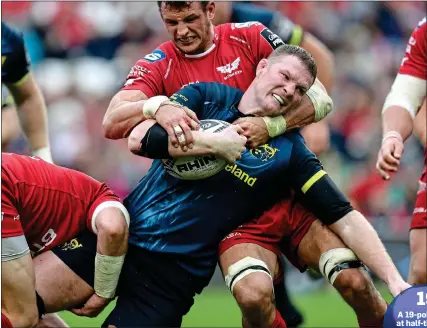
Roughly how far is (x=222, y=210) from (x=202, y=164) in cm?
32

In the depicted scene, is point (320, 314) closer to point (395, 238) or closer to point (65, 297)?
point (395, 238)

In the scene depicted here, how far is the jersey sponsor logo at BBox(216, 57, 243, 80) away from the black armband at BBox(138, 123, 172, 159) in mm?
665

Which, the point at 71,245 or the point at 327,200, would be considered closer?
the point at 327,200

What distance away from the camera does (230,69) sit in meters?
5.17

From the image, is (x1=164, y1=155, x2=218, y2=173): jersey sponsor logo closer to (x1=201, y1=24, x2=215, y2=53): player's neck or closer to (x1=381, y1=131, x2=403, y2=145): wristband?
(x1=201, y1=24, x2=215, y2=53): player's neck

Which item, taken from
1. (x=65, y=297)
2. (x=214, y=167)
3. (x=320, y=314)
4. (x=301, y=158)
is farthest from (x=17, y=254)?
(x=320, y=314)

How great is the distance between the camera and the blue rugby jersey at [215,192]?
4941 mm

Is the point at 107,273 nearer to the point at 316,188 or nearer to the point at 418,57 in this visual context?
the point at 316,188

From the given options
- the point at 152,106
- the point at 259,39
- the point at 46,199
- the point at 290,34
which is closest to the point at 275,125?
the point at 259,39

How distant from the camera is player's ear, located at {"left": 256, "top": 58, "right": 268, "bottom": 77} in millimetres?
5000

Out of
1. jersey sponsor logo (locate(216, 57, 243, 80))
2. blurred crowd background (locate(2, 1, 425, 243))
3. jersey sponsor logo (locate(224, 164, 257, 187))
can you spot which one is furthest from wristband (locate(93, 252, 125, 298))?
blurred crowd background (locate(2, 1, 425, 243))

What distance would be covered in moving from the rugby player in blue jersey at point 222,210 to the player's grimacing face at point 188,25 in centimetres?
25

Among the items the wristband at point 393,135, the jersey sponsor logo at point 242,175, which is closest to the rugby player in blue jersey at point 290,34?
the wristband at point 393,135

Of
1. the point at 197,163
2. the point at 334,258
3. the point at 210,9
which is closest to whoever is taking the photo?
the point at 197,163
